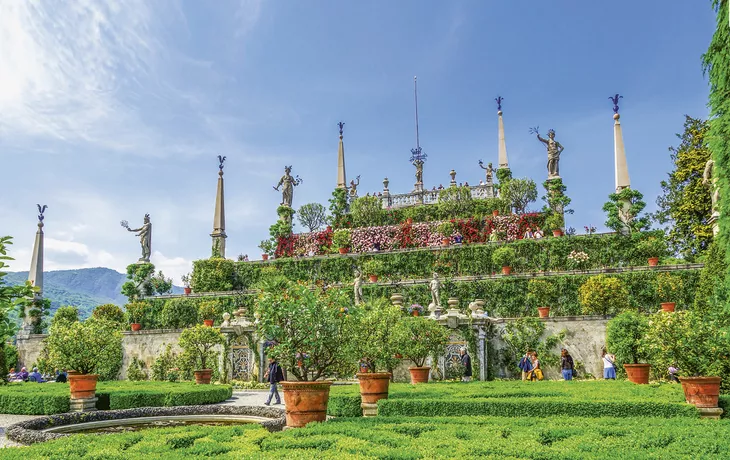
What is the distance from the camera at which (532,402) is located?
40.8 ft

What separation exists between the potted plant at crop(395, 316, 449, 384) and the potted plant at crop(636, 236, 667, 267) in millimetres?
16488

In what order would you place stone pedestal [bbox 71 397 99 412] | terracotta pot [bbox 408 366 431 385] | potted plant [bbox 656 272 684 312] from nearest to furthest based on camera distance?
stone pedestal [bbox 71 397 99 412] → terracotta pot [bbox 408 366 431 385] → potted plant [bbox 656 272 684 312]

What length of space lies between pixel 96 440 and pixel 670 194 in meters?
41.3

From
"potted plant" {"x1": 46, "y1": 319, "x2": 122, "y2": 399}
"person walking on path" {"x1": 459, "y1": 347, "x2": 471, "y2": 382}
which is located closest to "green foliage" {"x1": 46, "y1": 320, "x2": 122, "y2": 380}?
"potted plant" {"x1": 46, "y1": 319, "x2": 122, "y2": 399}

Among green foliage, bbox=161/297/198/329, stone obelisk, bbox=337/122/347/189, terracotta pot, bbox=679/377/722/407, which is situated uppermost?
stone obelisk, bbox=337/122/347/189

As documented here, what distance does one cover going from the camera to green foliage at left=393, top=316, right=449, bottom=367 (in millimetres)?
19064

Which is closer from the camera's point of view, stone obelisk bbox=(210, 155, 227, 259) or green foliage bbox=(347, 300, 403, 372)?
green foliage bbox=(347, 300, 403, 372)

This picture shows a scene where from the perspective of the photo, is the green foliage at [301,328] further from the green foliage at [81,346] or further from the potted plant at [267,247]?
the potted plant at [267,247]

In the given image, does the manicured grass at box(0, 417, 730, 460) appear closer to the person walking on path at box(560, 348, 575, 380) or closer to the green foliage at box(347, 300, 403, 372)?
the green foliage at box(347, 300, 403, 372)

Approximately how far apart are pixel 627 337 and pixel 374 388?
11.1 meters

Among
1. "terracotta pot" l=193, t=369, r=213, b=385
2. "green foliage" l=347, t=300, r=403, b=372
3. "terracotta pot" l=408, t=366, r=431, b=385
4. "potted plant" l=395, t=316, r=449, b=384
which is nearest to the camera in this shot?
"green foliage" l=347, t=300, r=403, b=372

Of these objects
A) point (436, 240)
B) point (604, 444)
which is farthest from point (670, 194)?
point (604, 444)

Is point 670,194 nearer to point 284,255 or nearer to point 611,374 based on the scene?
point 611,374

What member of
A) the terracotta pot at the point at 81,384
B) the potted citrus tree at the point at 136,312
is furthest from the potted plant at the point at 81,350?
the potted citrus tree at the point at 136,312
